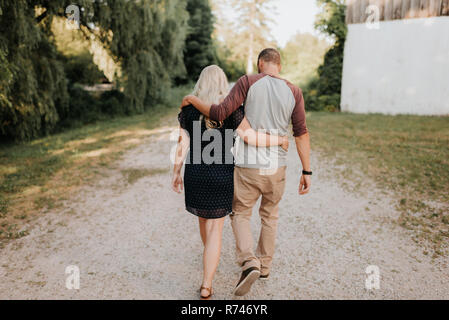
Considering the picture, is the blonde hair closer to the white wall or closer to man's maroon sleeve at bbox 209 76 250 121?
man's maroon sleeve at bbox 209 76 250 121

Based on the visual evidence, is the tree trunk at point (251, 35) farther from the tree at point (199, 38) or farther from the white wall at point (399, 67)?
the white wall at point (399, 67)

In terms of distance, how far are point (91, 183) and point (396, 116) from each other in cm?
1146

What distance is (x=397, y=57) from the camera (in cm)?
1327

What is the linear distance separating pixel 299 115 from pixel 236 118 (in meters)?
0.55

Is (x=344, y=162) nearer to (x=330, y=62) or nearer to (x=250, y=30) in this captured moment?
(x=330, y=62)

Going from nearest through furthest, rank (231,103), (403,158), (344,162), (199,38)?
(231,103)
(403,158)
(344,162)
(199,38)

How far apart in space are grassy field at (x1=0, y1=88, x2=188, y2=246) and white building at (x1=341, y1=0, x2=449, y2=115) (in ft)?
29.3

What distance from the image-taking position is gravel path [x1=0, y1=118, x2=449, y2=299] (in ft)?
10.1

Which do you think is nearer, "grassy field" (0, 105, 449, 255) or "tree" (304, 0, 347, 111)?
"grassy field" (0, 105, 449, 255)

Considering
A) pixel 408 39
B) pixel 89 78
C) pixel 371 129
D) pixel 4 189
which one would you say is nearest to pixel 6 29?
pixel 4 189

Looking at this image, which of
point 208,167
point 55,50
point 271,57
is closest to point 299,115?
point 271,57

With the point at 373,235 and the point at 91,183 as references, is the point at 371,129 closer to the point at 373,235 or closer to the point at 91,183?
the point at 373,235

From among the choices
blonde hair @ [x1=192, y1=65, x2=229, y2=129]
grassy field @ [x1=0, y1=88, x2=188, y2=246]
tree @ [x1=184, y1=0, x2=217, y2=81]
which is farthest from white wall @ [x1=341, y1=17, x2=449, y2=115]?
tree @ [x1=184, y1=0, x2=217, y2=81]
